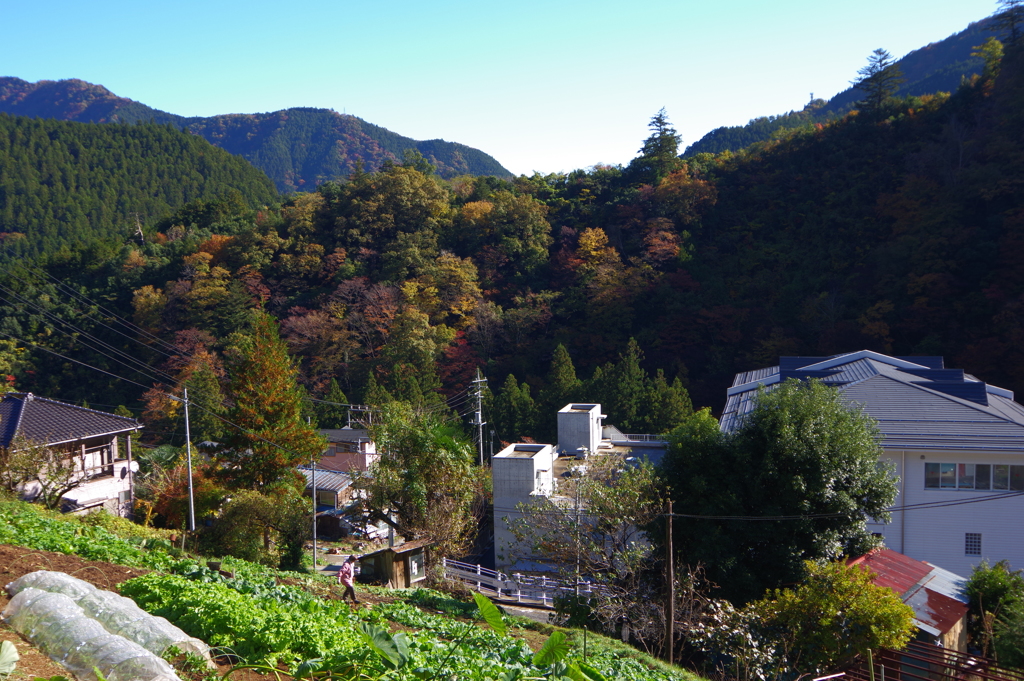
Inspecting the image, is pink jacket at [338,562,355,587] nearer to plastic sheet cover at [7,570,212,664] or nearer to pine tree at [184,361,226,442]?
plastic sheet cover at [7,570,212,664]

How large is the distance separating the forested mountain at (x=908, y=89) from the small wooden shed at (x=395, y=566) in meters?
48.6

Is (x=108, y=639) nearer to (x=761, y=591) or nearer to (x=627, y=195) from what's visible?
(x=761, y=591)

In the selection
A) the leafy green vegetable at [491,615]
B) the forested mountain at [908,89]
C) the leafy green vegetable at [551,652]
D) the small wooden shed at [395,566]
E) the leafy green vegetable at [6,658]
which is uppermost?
the forested mountain at [908,89]

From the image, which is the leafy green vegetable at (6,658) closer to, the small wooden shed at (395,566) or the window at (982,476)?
the small wooden shed at (395,566)

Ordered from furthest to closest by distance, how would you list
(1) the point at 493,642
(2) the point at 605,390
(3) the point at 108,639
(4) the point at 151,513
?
(2) the point at 605,390 → (4) the point at 151,513 → (1) the point at 493,642 → (3) the point at 108,639

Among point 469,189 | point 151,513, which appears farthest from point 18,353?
point 469,189

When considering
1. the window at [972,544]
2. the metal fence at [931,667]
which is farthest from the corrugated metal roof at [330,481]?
the metal fence at [931,667]

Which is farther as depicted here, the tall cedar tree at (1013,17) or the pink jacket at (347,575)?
the tall cedar tree at (1013,17)

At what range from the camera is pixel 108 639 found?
3.88 meters

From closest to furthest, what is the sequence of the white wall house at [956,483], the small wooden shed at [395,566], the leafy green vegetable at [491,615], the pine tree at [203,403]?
the leafy green vegetable at [491,615]
the small wooden shed at [395,566]
the white wall house at [956,483]
the pine tree at [203,403]

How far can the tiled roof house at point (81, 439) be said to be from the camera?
17234 millimetres

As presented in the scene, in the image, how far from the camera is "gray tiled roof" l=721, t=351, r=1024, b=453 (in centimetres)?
1569

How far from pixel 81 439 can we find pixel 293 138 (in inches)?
4400

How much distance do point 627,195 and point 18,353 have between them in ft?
120
